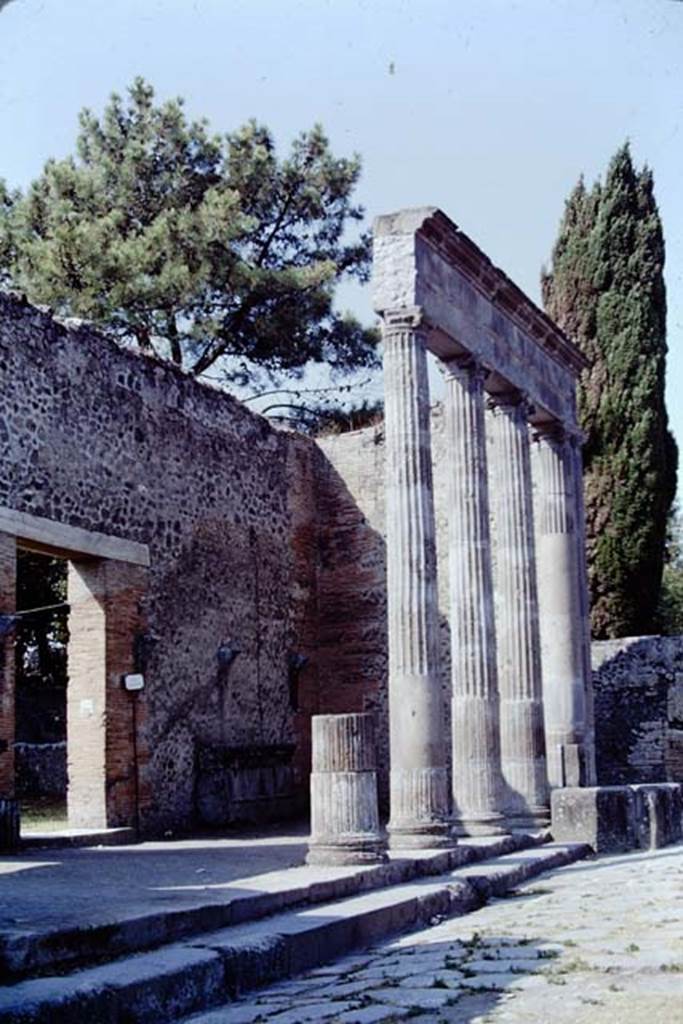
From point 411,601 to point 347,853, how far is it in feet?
9.37

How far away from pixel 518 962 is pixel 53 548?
785 cm

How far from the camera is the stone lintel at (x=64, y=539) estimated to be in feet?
41.4

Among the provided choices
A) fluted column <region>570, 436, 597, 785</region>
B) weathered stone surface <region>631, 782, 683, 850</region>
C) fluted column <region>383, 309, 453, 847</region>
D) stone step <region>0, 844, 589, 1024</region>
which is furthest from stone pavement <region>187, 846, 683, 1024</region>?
fluted column <region>570, 436, 597, 785</region>

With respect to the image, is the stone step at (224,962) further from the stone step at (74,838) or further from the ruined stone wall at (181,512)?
the ruined stone wall at (181,512)

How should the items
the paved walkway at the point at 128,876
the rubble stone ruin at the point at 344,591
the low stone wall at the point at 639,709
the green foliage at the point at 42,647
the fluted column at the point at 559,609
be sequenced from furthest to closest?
the green foliage at the point at 42,647 < the low stone wall at the point at 639,709 < the fluted column at the point at 559,609 < the rubble stone ruin at the point at 344,591 < the paved walkway at the point at 128,876

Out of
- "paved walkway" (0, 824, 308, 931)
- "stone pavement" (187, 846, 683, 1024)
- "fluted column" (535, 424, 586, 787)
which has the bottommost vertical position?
"stone pavement" (187, 846, 683, 1024)

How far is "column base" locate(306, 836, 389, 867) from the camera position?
376 inches

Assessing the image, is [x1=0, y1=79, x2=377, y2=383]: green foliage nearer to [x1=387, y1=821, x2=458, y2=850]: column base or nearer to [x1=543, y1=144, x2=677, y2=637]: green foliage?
[x1=543, y1=144, x2=677, y2=637]: green foliage

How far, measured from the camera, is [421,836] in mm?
11156


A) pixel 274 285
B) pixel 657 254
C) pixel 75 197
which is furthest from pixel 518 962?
pixel 75 197

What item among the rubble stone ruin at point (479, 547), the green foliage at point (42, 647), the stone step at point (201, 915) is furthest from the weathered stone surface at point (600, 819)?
the green foliage at point (42, 647)

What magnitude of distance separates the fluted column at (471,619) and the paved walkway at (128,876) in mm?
1658

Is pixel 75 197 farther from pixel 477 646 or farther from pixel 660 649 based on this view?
pixel 477 646

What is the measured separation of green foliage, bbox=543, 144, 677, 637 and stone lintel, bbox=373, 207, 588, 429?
404cm
